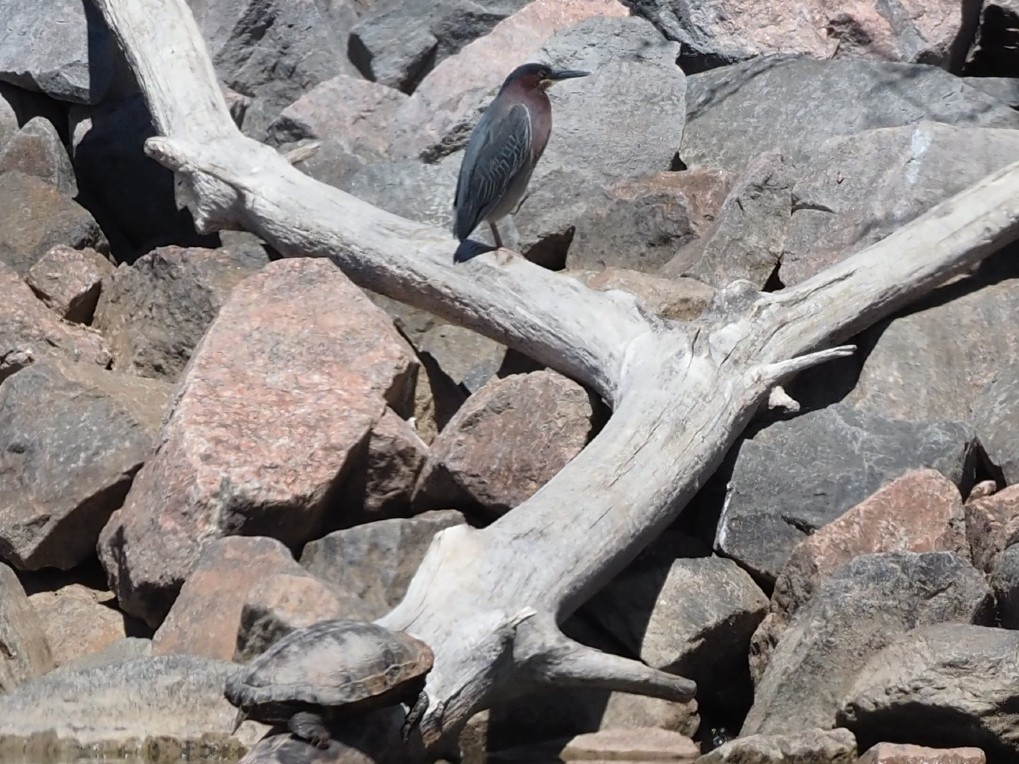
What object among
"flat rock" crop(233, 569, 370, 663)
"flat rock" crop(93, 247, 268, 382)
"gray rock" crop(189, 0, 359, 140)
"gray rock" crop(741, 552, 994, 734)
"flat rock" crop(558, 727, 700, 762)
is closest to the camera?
"flat rock" crop(233, 569, 370, 663)

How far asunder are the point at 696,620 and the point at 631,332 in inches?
46.5

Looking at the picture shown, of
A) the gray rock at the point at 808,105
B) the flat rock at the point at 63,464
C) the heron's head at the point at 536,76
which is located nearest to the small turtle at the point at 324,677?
the flat rock at the point at 63,464

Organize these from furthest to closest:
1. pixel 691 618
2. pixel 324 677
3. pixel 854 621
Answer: pixel 691 618
pixel 854 621
pixel 324 677

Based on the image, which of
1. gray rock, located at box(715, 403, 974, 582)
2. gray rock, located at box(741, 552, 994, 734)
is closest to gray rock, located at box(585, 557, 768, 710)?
gray rock, located at box(715, 403, 974, 582)

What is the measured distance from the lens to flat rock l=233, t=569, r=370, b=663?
498cm

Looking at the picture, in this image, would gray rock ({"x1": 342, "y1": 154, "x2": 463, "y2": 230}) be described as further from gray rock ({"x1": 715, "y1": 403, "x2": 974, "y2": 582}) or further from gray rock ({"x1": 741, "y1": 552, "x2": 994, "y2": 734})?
gray rock ({"x1": 741, "y1": 552, "x2": 994, "y2": 734})

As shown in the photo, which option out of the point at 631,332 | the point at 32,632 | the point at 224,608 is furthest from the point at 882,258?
the point at 32,632

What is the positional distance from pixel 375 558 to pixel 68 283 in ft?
9.05

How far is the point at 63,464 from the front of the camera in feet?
20.2

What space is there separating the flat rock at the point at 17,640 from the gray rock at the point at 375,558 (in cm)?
96

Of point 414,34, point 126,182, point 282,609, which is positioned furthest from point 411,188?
point 282,609

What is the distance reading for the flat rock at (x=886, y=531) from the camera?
18.1ft

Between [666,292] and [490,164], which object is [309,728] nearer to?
[666,292]

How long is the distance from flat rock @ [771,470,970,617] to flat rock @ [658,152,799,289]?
1.58 m
